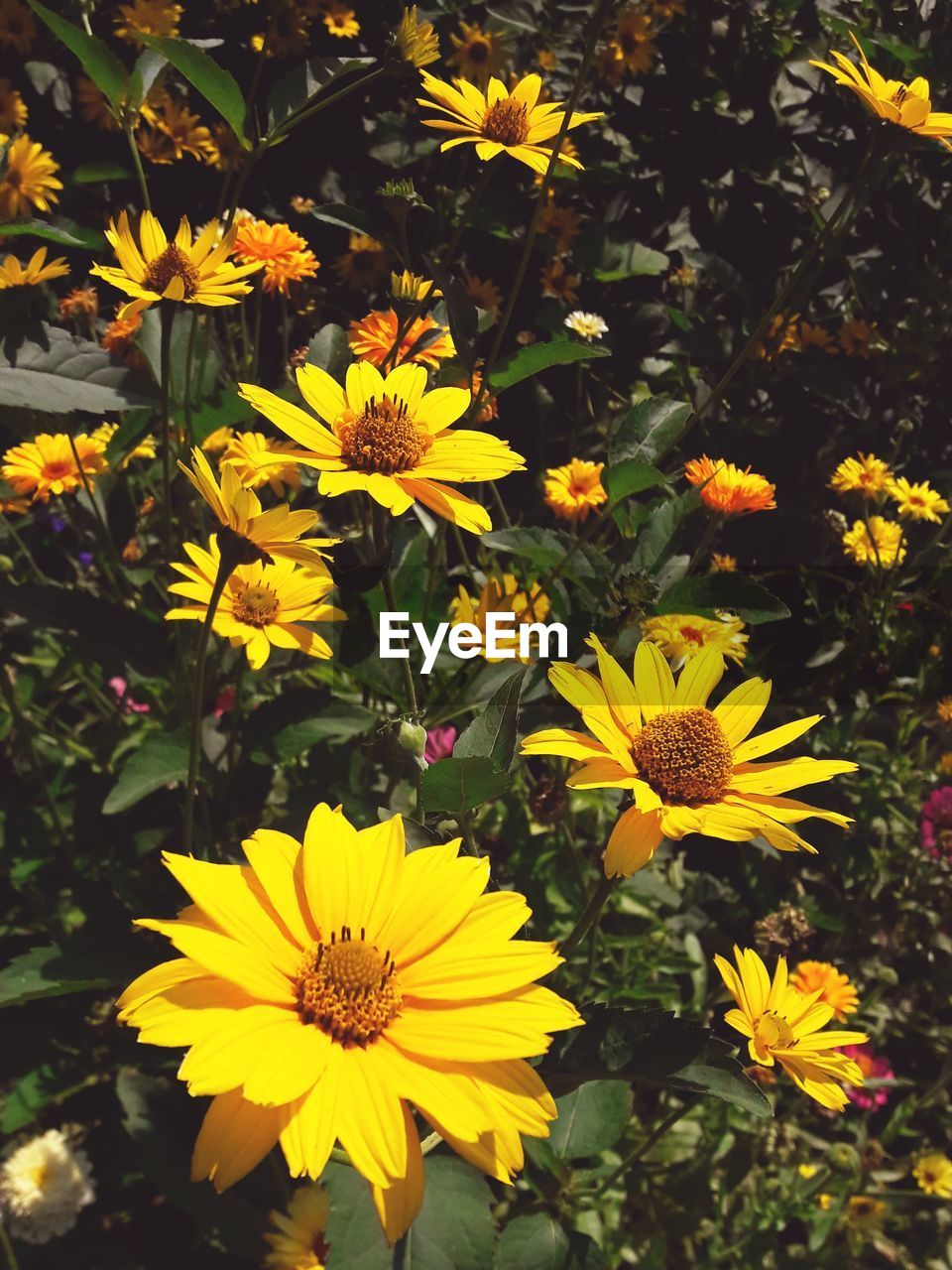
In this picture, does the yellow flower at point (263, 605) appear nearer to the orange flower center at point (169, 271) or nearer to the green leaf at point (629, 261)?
the orange flower center at point (169, 271)

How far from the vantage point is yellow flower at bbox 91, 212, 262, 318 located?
3.35 feet

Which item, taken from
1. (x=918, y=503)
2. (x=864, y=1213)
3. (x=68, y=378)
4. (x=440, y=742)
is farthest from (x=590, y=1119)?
(x=918, y=503)

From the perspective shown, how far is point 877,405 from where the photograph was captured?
7.97ft

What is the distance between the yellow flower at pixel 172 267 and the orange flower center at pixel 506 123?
0.95 feet

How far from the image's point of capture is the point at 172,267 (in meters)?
1.05

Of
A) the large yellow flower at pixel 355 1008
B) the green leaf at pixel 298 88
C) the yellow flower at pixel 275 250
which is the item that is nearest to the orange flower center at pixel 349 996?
the large yellow flower at pixel 355 1008

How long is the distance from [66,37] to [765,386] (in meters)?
1.75

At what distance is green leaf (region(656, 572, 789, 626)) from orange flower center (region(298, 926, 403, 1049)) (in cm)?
48

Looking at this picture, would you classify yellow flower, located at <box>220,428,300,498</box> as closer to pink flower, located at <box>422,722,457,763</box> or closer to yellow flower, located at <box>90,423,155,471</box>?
yellow flower, located at <box>90,423,155,471</box>

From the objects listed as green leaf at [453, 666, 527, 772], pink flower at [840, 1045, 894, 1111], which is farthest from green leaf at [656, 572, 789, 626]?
pink flower at [840, 1045, 894, 1111]

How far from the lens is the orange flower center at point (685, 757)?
747mm

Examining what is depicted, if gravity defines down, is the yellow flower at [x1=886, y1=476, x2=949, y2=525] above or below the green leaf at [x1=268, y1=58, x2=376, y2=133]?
below

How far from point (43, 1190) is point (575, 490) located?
1165 millimetres

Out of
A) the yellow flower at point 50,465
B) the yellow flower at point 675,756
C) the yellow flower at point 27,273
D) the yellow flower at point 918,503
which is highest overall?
the yellow flower at point 27,273
